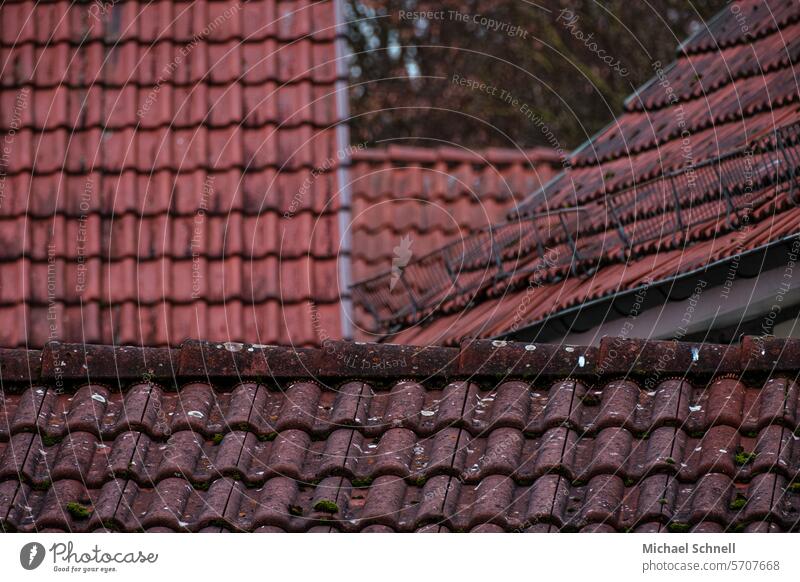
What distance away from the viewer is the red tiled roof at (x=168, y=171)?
30.2ft

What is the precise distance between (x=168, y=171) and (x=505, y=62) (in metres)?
13.0

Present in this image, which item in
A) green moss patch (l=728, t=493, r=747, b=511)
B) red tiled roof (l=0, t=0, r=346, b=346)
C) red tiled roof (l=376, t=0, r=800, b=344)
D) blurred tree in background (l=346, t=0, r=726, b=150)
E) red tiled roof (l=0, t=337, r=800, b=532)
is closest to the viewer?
green moss patch (l=728, t=493, r=747, b=511)

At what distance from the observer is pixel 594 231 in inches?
356

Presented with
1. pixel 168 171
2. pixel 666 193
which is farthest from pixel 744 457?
pixel 168 171

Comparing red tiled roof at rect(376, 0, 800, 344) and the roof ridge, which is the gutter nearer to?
red tiled roof at rect(376, 0, 800, 344)

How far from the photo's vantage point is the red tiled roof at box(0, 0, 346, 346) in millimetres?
9219

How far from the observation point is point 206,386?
5.47 metres

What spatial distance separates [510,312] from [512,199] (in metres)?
4.13

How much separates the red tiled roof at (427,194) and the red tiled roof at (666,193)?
5.50 ft

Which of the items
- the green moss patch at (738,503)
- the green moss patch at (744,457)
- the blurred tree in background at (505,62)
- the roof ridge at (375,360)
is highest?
the blurred tree in background at (505,62)

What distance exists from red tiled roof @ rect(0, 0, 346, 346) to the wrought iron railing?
0.83m

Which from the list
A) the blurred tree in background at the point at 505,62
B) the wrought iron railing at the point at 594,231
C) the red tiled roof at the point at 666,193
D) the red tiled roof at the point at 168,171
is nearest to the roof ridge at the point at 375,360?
the red tiled roof at the point at 666,193

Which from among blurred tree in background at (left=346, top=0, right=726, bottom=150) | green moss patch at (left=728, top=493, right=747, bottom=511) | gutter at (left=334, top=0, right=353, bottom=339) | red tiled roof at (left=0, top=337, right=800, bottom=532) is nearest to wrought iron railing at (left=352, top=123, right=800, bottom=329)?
gutter at (left=334, top=0, right=353, bottom=339)

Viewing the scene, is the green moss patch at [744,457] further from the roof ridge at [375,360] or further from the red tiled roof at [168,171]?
the red tiled roof at [168,171]
